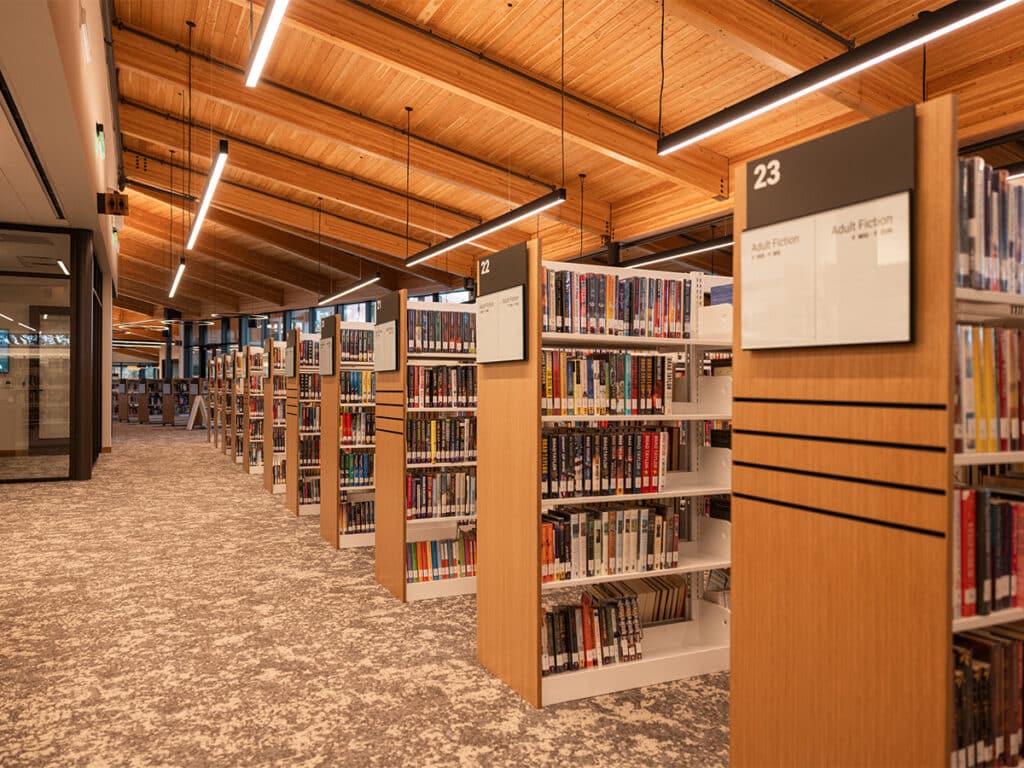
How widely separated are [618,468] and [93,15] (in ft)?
20.0

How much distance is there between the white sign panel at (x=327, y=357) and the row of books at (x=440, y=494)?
182 cm

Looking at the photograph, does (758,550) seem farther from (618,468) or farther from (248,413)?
(248,413)

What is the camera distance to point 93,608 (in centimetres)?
424

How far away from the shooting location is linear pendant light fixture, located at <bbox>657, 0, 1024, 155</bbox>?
4.09 metres

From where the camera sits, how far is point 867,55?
15.1 feet

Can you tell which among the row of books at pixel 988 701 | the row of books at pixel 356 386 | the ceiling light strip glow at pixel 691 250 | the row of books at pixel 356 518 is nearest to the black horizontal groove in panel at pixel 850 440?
the row of books at pixel 988 701

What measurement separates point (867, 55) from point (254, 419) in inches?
367

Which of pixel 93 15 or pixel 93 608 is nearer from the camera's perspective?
pixel 93 608

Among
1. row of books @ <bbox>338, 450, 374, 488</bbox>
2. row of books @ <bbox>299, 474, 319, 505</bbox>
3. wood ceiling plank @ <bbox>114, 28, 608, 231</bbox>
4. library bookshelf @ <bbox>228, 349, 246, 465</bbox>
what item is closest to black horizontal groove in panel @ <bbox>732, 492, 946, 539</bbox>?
row of books @ <bbox>338, 450, 374, 488</bbox>

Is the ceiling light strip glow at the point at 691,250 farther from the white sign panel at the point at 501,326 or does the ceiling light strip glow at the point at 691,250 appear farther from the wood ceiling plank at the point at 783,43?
the white sign panel at the point at 501,326

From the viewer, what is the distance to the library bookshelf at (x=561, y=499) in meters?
2.99

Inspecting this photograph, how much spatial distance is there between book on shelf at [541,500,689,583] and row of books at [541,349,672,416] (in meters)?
0.48

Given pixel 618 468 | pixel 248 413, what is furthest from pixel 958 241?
pixel 248 413

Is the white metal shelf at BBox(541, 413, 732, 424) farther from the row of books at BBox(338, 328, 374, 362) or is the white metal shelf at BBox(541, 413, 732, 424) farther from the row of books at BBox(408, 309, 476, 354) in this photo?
the row of books at BBox(338, 328, 374, 362)
